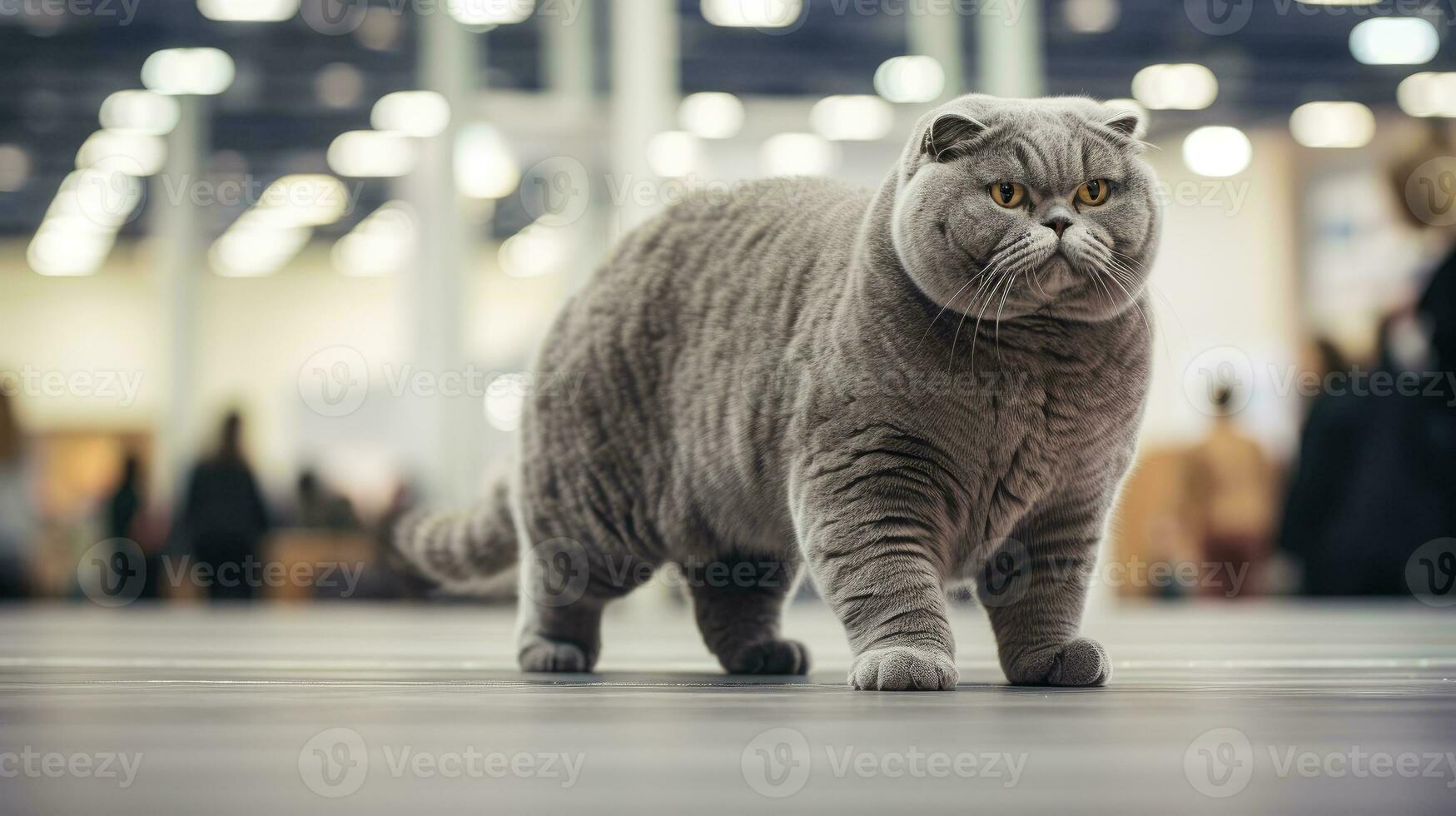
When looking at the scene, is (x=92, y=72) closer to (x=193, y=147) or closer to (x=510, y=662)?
(x=193, y=147)

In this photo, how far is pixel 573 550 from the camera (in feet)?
6.93

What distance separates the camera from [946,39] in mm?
6336

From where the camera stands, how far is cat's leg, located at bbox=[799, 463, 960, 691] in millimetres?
1646

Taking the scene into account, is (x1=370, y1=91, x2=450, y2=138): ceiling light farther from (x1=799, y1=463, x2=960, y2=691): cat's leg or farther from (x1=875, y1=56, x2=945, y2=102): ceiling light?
(x1=799, y1=463, x2=960, y2=691): cat's leg

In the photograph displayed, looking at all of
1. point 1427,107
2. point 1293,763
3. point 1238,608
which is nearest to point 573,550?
point 1293,763
